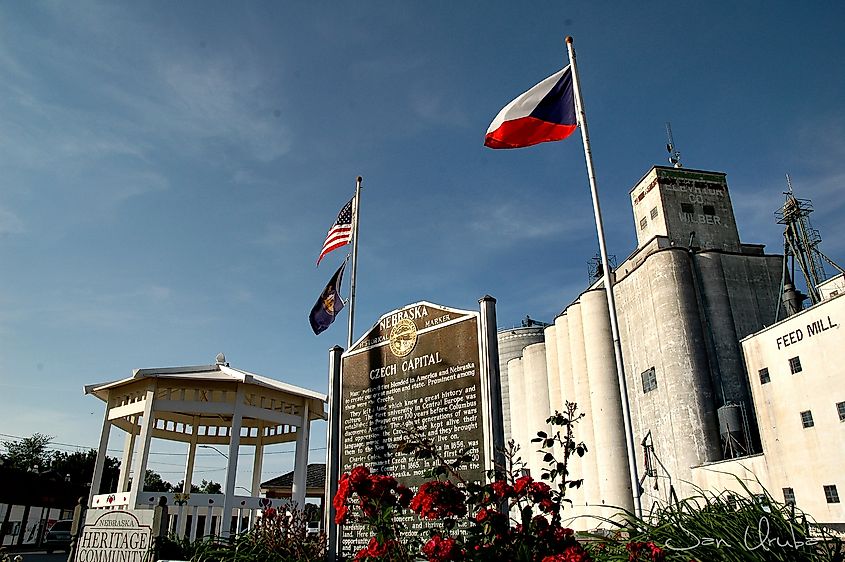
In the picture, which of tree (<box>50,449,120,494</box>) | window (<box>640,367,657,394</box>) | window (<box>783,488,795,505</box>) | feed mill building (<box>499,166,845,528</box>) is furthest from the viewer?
tree (<box>50,449,120,494</box>)

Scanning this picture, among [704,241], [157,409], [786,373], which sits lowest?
[157,409]

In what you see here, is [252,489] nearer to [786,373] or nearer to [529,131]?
[529,131]

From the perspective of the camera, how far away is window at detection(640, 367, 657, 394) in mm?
33406

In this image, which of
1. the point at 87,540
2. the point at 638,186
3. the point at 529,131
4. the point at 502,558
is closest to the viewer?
the point at 502,558

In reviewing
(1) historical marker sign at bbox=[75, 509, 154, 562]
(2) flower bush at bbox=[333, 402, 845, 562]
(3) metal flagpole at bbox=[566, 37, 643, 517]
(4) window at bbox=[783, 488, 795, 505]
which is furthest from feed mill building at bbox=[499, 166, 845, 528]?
(1) historical marker sign at bbox=[75, 509, 154, 562]

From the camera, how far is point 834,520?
22359 millimetres

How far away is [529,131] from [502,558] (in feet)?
29.6

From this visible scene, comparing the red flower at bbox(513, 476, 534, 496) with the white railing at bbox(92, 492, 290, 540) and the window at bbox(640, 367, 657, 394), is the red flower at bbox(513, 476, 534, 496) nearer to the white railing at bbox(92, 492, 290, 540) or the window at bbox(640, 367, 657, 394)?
the white railing at bbox(92, 492, 290, 540)

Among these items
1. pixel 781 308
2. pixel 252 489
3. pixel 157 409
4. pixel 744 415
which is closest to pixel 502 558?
pixel 157 409

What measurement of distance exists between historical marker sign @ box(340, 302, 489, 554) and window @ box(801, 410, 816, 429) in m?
21.9

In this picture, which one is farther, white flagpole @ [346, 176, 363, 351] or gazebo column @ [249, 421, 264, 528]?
gazebo column @ [249, 421, 264, 528]

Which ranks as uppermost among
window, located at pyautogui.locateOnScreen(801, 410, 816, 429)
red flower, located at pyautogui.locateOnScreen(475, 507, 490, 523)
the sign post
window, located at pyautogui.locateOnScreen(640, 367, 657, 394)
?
window, located at pyautogui.locateOnScreen(640, 367, 657, 394)

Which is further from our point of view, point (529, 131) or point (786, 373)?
point (786, 373)

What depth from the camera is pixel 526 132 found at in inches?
478
